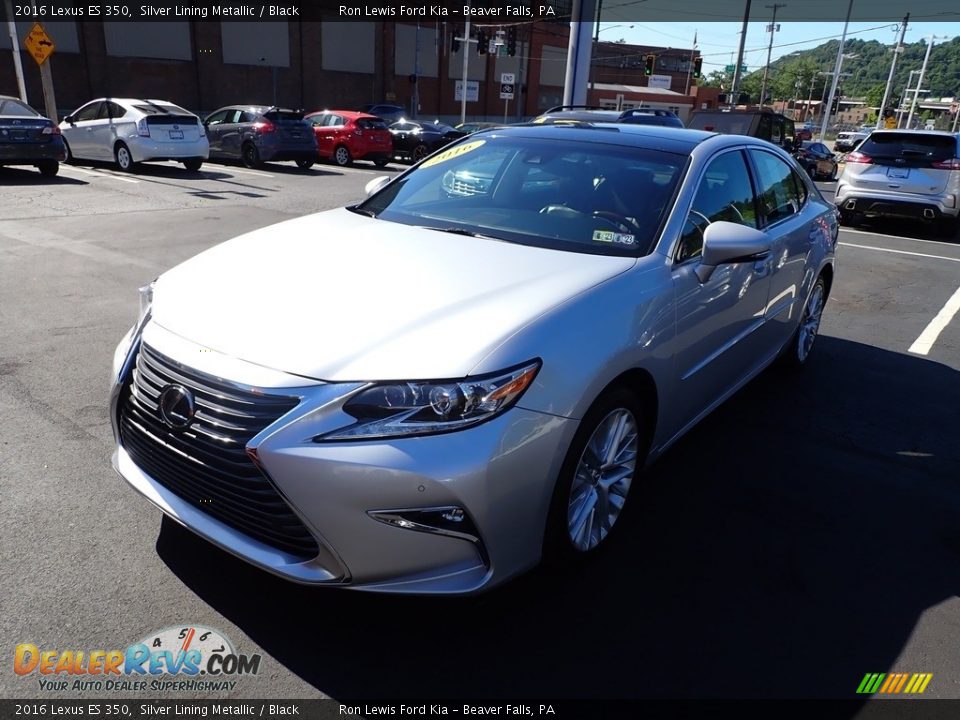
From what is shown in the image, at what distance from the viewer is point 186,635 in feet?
8.45

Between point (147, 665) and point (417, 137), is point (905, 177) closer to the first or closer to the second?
point (147, 665)

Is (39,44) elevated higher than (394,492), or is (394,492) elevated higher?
(39,44)

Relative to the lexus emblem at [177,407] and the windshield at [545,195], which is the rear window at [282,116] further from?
the lexus emblem at [177,407]

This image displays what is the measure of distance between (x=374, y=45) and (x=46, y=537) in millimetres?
44647

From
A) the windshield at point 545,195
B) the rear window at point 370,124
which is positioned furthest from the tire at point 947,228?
the rear window at point 370,124

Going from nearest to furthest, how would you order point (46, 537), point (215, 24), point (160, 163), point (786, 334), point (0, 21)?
point (46, 537), point (786, 334), point (160, 163), point (0, 21), point (215, 24)

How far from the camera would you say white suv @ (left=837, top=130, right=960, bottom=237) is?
1196 centimetres

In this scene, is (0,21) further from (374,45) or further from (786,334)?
(786,334)

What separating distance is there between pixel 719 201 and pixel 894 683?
230cm

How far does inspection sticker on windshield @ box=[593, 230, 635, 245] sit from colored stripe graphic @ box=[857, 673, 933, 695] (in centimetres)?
188

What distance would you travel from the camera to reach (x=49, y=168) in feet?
46.4

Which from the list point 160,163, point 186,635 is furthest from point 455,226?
point 160,163

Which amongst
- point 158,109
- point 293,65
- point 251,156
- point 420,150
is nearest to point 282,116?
point 251,156

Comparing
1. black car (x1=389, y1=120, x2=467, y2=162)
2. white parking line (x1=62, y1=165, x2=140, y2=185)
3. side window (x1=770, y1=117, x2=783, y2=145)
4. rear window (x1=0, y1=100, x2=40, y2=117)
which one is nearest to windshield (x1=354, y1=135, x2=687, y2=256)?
white parking line (x1=62, y1=165, x2=140, y2=185)
